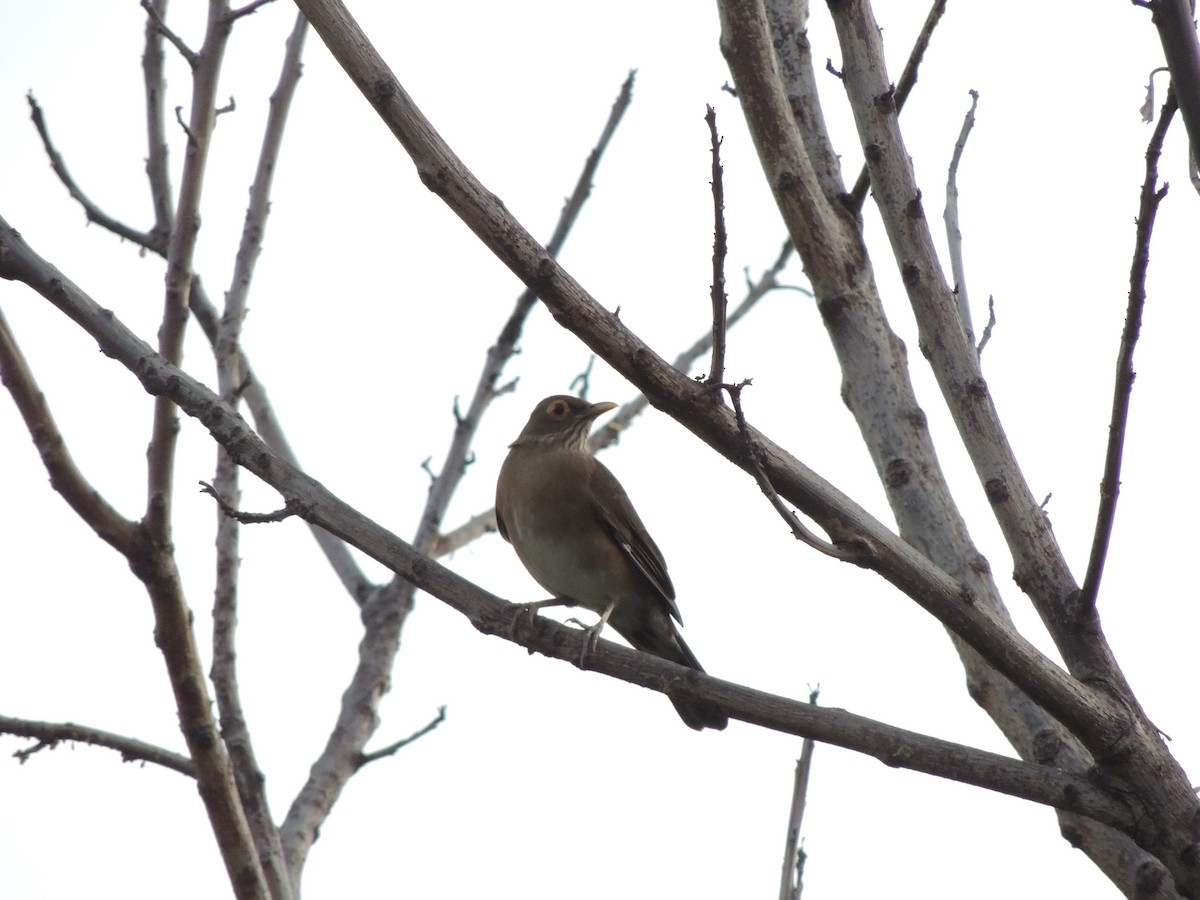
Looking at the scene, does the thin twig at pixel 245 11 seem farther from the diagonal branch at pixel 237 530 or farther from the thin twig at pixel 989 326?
the thin twig at pixel 989 326

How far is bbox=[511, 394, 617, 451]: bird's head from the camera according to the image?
7.65 m

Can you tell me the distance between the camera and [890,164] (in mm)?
4219

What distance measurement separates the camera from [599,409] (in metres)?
7.84

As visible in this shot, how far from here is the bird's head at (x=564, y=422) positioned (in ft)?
25.1

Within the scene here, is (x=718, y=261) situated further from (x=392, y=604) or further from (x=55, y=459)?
(x=392, y=604)

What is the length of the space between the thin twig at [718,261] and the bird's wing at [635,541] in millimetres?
3622

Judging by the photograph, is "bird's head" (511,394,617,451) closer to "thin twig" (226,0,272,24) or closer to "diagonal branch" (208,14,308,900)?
"diagonal branch" (208,14,308,900)

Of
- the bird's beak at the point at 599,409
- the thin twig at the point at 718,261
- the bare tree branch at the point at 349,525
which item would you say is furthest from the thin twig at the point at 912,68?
the bird's beak at the point at 599,409

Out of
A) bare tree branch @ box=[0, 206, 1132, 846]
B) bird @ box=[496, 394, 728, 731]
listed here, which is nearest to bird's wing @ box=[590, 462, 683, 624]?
bird @ box=[496, 394, 728, 731]

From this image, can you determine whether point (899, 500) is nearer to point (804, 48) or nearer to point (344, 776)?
point (804, 48)

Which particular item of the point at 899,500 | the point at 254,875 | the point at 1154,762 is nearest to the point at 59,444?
the point at 254,875

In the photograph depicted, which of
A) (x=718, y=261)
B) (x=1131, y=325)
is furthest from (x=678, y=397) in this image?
(x=1131, y=325)

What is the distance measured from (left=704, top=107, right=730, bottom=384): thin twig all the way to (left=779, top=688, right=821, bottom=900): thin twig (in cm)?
157

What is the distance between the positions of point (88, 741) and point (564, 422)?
11.7ft
